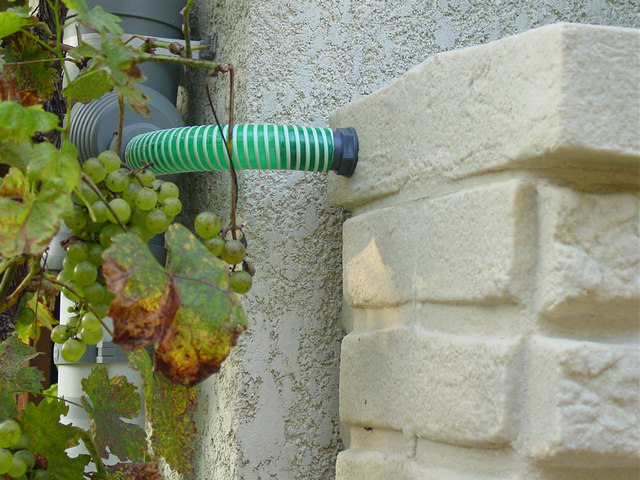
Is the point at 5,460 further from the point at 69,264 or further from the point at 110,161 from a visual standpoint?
the point at 110,161

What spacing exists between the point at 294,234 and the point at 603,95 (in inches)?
23.1

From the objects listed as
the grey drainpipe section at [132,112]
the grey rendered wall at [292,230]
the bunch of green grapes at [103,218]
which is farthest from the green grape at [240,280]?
the grey drainpipe section at [132,112]

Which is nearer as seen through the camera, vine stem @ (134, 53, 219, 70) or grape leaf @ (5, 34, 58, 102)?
vine stem @ (134, 53, 219, 70)

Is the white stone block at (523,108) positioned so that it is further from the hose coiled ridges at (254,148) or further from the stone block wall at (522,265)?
the hose coiled ridges at (254,148)

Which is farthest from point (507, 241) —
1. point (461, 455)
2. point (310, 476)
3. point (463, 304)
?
point (310, 476)

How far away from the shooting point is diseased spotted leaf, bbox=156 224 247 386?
0.70m

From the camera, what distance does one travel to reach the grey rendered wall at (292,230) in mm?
1229

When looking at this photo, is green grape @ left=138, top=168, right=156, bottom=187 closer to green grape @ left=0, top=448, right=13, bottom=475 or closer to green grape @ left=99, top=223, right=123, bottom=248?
green grape @ left=99, top=223, right=123, bottom=248

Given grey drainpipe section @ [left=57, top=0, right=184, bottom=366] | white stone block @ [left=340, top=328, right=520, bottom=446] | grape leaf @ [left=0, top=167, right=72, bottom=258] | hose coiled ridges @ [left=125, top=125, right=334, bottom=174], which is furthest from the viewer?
grey drainpipe section @ [left=57, top=0, right=184, bottom=366]

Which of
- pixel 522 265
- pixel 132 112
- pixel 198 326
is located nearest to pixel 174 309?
pixel 198 326

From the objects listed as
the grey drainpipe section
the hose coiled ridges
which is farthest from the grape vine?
the grey drainpipe section

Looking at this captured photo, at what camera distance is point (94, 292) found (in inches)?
32.3

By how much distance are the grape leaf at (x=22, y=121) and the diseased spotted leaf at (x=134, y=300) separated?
0.12 meters

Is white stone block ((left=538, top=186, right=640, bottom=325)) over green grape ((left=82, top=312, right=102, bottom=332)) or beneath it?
over
